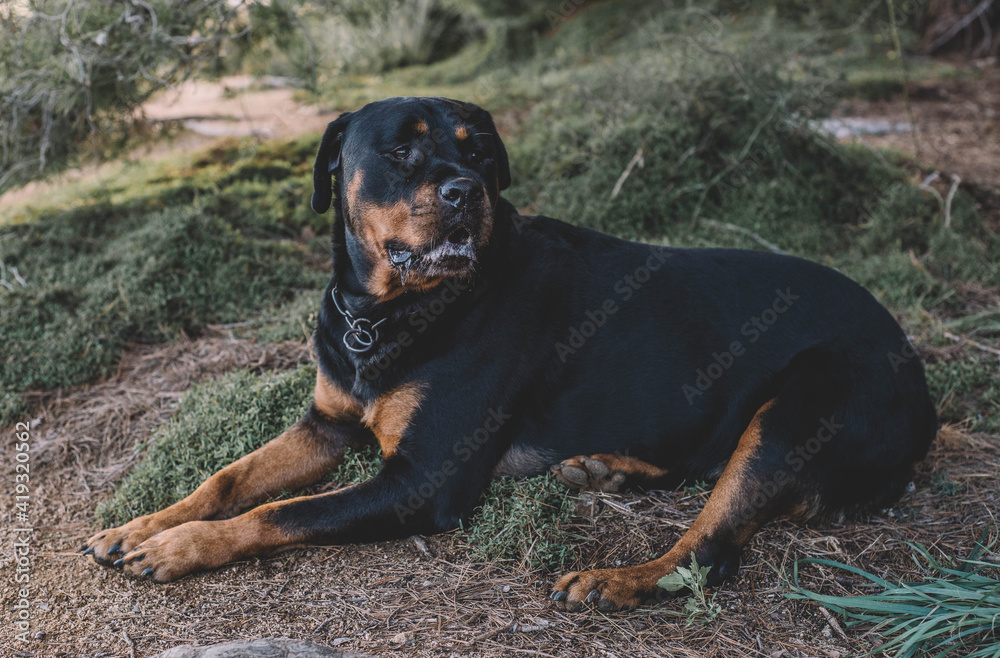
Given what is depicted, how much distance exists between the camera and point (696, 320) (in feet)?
10.6

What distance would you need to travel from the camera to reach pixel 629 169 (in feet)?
19.2

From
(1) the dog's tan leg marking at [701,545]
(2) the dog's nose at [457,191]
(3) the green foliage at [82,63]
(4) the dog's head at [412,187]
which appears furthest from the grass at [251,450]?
(3) the green foliage at [82,63]

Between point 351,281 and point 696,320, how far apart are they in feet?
5.08

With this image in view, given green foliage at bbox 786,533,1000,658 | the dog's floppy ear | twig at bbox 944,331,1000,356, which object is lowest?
twig at bbox 944,331,1000,356

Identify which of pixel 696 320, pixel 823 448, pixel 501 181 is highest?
pixel 501 181

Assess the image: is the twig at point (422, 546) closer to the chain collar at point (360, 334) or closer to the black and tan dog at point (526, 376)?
the black and tan dog at point (526, 376)

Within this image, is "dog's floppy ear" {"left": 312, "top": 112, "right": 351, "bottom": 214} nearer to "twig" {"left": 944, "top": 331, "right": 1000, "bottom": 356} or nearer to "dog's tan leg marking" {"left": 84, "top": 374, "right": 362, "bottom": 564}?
A: "dog's tan leg marking" {"left": 84, "top": 374, "right": 362, "bottom": 564}

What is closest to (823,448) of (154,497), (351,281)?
(351,281)

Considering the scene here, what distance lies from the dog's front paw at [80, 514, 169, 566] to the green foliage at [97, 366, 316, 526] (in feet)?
1.03

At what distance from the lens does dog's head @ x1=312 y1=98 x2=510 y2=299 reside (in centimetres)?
281

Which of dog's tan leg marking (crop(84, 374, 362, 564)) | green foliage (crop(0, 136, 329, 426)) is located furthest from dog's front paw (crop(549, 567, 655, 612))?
green foliage (crop(0, 136, 329, 426))

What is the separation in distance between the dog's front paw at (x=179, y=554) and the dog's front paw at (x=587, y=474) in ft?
4.44

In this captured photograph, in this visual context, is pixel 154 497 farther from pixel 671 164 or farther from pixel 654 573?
pixel 671 164

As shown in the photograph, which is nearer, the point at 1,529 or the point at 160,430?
the point at 1,529
